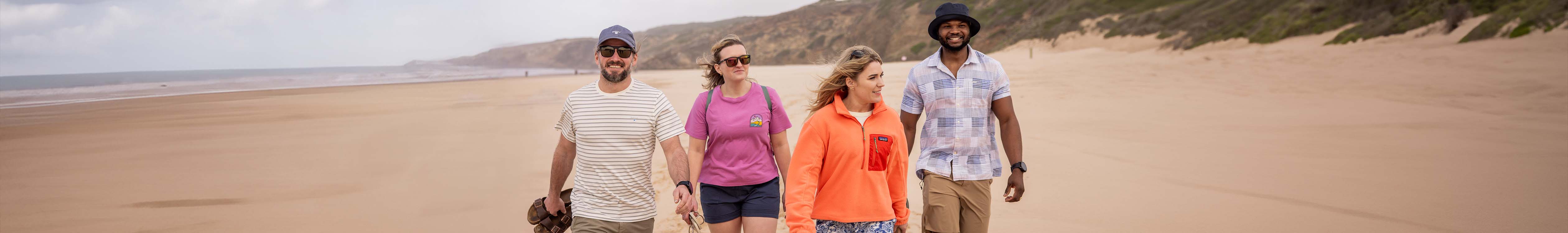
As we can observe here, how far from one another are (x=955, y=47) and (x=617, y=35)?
147 centimetres

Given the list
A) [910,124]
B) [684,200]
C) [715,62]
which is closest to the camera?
[684,200]

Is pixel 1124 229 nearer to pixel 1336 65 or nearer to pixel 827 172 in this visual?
pixel 827 172

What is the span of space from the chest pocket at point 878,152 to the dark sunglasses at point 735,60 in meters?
0.72

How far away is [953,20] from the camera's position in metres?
3.42

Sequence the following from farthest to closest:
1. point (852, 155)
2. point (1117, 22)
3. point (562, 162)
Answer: point (1117, 22), point (562, 162), point (852, 155)

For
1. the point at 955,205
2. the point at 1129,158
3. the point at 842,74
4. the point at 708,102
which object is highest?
the point at 842,74

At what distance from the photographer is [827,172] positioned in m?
2.94

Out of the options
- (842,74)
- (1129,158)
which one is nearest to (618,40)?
(842,74)

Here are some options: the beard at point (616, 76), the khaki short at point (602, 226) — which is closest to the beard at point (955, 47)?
the beard at point (616, 76)

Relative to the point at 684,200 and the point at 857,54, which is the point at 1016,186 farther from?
the point at 684,200

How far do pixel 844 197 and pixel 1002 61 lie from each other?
2174 centimetres

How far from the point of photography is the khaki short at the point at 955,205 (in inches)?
131

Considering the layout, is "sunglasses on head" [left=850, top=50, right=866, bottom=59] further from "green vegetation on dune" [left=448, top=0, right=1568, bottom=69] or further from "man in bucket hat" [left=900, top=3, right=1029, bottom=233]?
"man in bucket hat" [left=900, top=3, right=1029, bottom=233]

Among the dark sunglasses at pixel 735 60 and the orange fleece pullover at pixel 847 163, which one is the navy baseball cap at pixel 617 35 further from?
the orange fleece pullover at pixel 847 163
